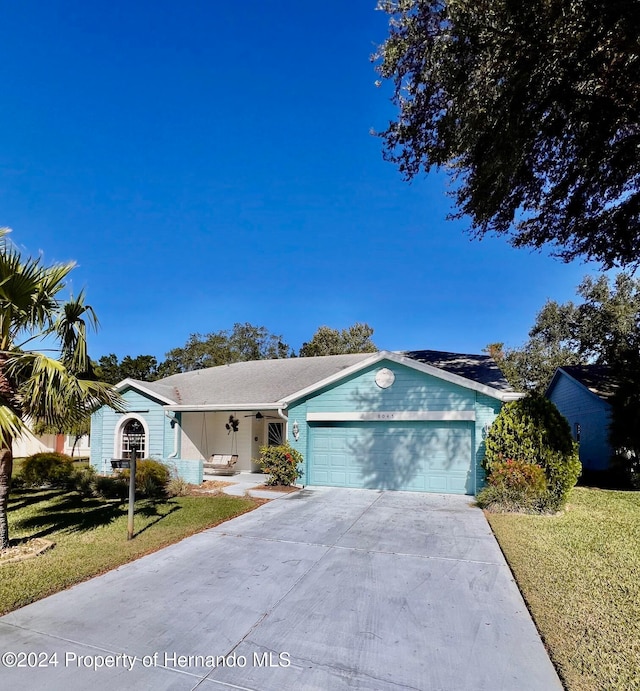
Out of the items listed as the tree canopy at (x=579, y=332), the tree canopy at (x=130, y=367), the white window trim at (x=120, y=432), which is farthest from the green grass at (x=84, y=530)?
the tree canopy at (x=130, y=367)

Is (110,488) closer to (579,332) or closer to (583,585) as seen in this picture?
(583,585)

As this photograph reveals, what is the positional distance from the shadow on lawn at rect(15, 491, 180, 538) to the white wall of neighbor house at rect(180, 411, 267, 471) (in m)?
5.62

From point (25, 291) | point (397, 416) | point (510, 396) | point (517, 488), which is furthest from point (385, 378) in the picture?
point (25, 291)

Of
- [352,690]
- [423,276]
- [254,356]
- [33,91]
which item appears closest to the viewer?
[352,690]

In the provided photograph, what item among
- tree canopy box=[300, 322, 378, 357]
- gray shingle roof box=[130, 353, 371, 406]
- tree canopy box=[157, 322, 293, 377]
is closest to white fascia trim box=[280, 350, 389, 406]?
gray shingle roof box=[130, 353, 371, 406]

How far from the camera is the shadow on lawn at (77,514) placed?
848 cm

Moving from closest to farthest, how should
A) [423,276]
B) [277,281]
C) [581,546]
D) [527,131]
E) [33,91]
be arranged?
[581,546], [527,131], [33,91], [423,276], [277,281]

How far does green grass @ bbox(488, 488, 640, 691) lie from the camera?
3.58 metres

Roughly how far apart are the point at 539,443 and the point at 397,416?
156 inches

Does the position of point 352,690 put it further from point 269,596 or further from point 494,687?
point 269,596

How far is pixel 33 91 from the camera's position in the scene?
10.6 metres

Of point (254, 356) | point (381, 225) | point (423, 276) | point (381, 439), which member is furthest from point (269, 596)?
point (254, 356)

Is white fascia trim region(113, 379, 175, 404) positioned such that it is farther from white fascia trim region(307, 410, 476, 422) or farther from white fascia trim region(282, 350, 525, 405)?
white fascia trim region(307, 410, 476, 422)

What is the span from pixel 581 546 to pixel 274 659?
19.5 ft
